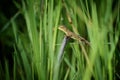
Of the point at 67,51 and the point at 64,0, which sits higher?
the point at 64,0

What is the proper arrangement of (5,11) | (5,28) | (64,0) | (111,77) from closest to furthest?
(111,77), (64,0), (5,28), (5,11)

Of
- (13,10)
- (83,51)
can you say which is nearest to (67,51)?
(83,51)

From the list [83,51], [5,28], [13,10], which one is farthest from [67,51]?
[13,10]

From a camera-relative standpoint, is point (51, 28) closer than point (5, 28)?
Yes

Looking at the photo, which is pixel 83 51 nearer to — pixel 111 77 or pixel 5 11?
pixel 111 77

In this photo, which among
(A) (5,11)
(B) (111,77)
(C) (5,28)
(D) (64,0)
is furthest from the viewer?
(A) (5,11)

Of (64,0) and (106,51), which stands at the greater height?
(64,0)

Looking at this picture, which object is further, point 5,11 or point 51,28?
point 5,11

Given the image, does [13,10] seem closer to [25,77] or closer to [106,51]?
[25,77]
